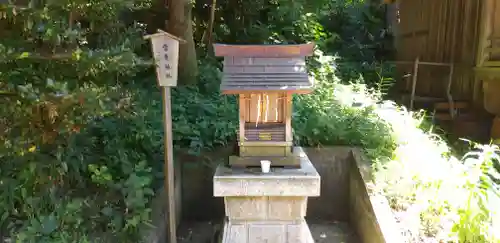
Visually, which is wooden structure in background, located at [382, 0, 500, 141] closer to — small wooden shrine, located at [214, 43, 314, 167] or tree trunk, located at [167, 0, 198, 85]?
tree trunk, located at [167, 0, 198, 85]

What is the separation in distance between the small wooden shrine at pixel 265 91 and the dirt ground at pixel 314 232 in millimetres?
1448

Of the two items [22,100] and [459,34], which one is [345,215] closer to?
[22,100]

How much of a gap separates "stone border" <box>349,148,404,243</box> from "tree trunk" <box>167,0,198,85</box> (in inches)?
124

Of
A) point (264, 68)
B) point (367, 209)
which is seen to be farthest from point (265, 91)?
point (367, 209)

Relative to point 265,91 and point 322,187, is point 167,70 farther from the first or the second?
point 322,187

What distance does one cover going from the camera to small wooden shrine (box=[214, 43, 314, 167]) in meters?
3.72

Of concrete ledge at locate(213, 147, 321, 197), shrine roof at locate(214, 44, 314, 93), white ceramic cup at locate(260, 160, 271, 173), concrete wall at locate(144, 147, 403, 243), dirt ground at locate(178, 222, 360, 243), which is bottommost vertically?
dirt ground at locate(178, 222, 360, 243)

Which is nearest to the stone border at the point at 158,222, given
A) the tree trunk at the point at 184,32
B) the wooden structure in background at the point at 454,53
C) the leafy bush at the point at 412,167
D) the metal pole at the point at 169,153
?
the metal pole at the point at 169,153

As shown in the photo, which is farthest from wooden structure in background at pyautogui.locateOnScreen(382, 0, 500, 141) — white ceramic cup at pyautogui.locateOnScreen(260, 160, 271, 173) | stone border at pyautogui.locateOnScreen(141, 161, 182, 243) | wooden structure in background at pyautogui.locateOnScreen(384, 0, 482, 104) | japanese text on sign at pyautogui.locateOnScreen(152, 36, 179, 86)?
stone border at pyautogui.locateOnScreen(141, 161, 182, 243)

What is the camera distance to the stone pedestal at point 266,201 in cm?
380

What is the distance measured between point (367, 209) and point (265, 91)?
192cm

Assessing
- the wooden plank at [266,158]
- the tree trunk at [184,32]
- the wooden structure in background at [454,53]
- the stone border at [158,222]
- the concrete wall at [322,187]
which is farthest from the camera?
the wooden structure in background at [454,53]

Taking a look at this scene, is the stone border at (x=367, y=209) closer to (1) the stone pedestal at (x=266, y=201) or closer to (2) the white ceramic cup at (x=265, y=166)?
(1) the stone pedestal at (x=266, y=201)

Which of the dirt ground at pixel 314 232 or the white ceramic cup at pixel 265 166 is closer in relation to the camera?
the white ceramic cup at pixel 265 166
